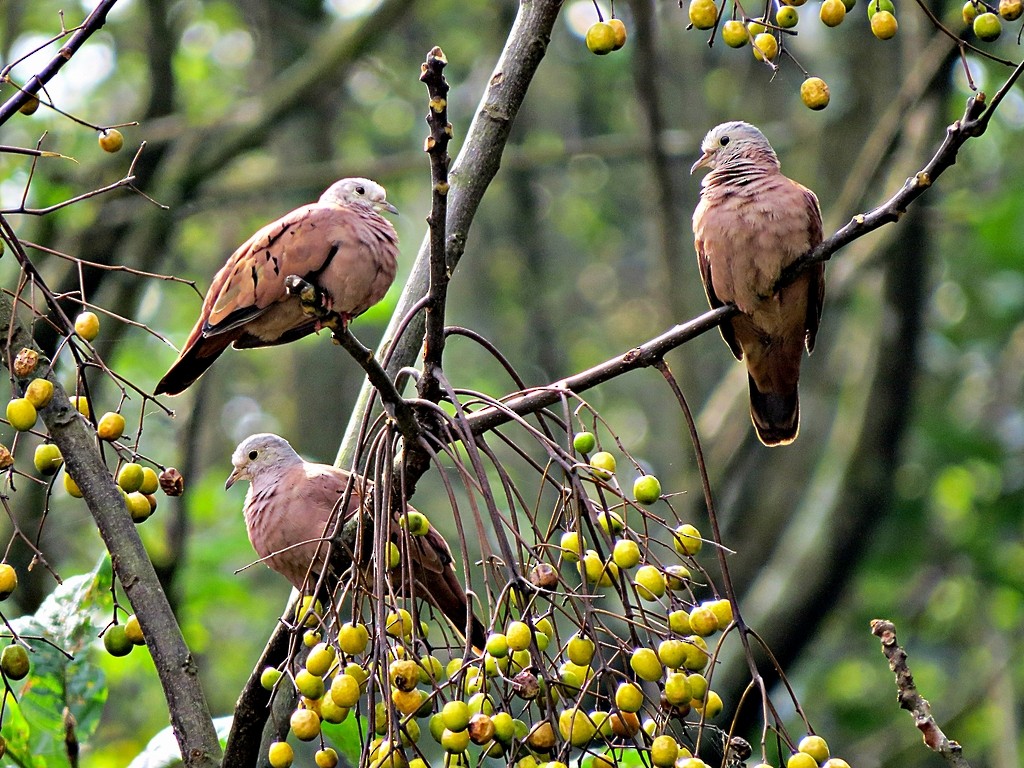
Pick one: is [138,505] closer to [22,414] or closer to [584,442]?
[22,414]

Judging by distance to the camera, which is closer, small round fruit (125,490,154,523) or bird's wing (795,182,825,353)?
small round fruit (125,490,154,523)

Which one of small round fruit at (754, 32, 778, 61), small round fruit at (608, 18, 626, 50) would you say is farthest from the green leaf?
small round fruit at (754, 32, 778, 61)

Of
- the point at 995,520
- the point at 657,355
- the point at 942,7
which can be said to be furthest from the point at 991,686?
the point at 657,355

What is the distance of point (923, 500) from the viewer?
8508 mm

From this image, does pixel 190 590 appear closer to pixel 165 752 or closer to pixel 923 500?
pixel 165 752

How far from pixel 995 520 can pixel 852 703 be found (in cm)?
195

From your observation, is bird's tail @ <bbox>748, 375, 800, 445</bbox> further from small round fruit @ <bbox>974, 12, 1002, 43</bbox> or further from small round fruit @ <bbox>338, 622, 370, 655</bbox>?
small round fruit @ <bbox>338, 622, 370, 655</bbox>

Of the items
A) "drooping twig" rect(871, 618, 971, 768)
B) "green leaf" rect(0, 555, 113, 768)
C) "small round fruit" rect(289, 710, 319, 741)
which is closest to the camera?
"small round fruit" rect(289, 710, 319, 741)

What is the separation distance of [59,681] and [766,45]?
2271 millimetres

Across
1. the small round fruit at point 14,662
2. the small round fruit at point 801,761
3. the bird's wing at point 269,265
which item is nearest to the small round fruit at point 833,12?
the small round fruit at point 801,761

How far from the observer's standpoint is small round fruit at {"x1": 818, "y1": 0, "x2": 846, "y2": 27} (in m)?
2.55

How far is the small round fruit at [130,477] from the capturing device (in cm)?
261

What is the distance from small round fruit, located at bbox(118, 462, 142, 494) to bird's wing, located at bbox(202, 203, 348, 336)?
111 cm

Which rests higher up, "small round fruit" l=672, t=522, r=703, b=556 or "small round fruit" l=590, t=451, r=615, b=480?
"small round fruit" l=590, t=451, r=615, b=480
